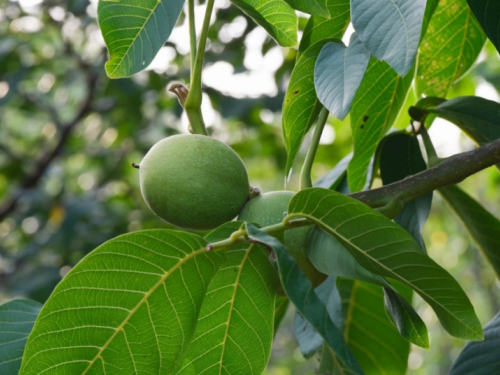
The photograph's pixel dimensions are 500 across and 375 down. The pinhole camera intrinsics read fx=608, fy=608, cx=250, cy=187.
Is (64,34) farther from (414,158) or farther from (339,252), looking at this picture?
(339,252)

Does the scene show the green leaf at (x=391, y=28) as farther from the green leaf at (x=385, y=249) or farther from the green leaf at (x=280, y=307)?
the green leaf at (x=280, y=307)

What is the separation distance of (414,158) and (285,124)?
0.28m

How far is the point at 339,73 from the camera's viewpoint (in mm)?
751

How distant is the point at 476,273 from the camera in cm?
794

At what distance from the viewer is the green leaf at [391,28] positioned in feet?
2.07

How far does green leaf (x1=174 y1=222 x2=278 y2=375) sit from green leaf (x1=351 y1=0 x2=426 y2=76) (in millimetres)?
265

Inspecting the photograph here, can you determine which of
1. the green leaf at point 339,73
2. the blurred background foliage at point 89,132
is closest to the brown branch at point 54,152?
the blurred background foliage at point 89,132

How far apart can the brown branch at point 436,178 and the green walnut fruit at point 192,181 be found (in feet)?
0.58

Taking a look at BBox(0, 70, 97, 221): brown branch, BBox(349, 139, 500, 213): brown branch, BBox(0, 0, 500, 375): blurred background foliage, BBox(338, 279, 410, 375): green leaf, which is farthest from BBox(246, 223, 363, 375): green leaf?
BBox(0, 70, 97, 221): brown branch

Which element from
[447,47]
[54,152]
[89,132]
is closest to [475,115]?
[447,47]

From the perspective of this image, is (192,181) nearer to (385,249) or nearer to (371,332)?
(385,249)

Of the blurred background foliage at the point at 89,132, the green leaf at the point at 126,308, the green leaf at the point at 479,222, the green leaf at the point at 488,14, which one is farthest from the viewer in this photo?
the blurred background foliage at the point at 89,132

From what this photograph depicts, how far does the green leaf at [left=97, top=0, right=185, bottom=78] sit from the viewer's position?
0.81 metres

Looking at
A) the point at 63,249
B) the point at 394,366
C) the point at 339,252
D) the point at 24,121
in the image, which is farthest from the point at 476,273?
the point at 339,252
